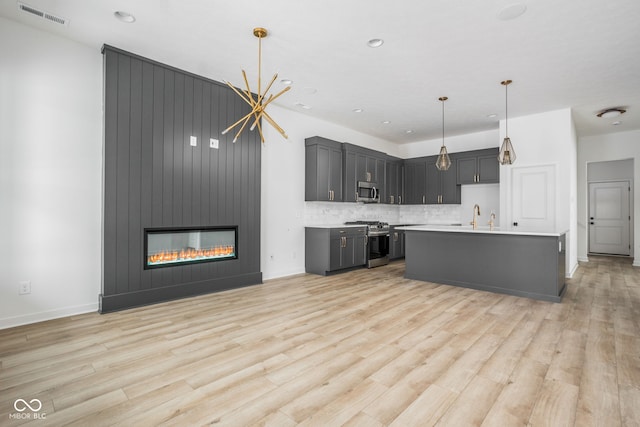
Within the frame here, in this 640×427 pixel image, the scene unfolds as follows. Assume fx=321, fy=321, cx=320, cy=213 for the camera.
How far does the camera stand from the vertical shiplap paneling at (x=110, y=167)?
3.64 meters

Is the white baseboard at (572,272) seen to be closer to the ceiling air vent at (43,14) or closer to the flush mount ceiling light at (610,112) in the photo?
the flush mount ceiling light at (610,112)

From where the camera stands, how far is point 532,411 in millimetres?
1888

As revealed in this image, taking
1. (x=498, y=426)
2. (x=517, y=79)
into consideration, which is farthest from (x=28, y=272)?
(x=517, y=79)

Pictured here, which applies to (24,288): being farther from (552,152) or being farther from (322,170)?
(552,152)

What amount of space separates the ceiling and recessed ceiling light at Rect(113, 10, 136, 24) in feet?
0.17

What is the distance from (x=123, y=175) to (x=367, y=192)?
4.72 meters

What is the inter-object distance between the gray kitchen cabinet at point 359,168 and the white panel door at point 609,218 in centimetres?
656

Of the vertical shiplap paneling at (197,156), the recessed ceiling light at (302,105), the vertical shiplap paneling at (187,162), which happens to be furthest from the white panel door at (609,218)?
the vertical shiplap paneling at (187,162)

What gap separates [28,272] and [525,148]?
25.1 ft

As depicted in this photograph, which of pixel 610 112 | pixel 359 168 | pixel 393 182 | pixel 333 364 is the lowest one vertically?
pixel 333 364

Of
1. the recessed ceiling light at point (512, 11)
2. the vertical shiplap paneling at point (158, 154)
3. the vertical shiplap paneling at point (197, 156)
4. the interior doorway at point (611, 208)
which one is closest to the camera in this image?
the recessed ceiling light at point (512, 11)

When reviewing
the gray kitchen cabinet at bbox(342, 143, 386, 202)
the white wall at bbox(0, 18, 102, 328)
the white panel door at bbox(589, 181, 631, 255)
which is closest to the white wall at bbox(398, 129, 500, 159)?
the gray kitchen cabinet at bbox(342, 143, 386, 202)

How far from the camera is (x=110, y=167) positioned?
368 centimetres

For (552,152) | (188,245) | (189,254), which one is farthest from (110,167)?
(552,152)
